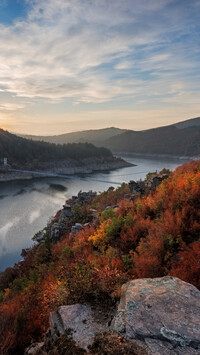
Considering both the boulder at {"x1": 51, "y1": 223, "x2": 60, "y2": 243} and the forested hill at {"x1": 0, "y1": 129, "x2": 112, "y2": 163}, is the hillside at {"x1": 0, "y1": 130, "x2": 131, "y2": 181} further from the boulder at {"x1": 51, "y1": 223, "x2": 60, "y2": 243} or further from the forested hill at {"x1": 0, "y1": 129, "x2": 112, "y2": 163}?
the boulder at {"x1": 51, "y1": 223, "x2": 60, "y2": 243}

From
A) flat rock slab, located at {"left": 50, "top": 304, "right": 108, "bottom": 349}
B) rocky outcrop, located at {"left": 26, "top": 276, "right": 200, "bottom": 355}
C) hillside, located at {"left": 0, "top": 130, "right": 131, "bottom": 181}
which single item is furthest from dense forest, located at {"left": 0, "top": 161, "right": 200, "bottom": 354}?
hillside, located at {"left": 0, "top": 130, "right": 131, "bottom": 181}

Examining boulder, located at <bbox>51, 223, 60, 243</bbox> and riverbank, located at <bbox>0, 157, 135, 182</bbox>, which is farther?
riverbank, located at <bbox>0, 157, 135, 182</bbox>

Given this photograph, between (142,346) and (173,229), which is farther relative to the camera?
(173,229)

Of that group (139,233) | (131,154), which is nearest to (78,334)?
(139,233)

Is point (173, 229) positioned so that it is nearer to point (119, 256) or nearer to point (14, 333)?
point (119, 256)

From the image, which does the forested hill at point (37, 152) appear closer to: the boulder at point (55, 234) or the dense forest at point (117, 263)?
the boulder at point (55, 234)

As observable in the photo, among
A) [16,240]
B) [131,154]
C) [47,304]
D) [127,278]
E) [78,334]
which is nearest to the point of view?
[78,334]
